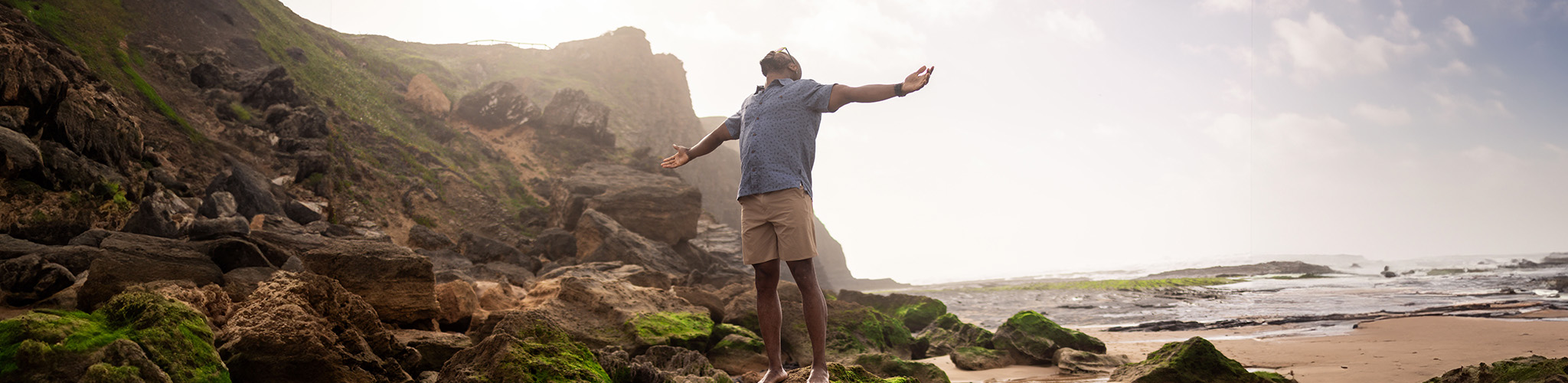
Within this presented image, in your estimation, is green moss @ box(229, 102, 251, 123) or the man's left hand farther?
green moss @ box(229, 102, 251, 123)

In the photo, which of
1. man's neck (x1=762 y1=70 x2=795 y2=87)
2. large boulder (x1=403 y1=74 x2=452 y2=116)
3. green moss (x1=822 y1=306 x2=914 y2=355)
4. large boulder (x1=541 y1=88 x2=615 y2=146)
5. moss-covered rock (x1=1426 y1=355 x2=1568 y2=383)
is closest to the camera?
moss-covered rock (x1=1426 y1=355 x2=1568 y2=383)

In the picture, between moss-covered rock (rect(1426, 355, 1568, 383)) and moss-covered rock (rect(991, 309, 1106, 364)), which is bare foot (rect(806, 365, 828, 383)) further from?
moss-covered rock (rect(991, 309, 1106, 364))

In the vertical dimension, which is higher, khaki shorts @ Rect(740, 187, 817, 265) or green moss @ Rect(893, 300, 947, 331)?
khaki shorts @ Rect(740, 187, 817, 265)

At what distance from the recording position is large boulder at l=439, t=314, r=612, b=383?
120 inches

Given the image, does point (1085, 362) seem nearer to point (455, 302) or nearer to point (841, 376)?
point (841, 376)

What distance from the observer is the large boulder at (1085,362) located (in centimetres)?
626

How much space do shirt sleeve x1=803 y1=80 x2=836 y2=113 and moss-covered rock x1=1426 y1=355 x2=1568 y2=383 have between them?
2.95m

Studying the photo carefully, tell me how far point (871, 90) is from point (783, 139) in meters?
0.45

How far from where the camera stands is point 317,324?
3168 mm

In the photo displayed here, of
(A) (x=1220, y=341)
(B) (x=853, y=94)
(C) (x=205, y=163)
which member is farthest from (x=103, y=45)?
(A) (x=1220, y=341)

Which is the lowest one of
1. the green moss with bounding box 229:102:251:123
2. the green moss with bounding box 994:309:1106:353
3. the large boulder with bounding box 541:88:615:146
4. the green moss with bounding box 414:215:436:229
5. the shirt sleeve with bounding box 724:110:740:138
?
the green moss with bounding box 994:309:1106:353

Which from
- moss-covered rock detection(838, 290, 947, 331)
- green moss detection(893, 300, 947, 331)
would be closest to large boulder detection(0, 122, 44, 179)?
moss-covered rock detection(838, 290, 947, 331)

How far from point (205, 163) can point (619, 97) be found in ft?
121

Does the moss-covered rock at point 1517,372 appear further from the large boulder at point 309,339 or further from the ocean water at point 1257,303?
the ocean water at point 1257,303
